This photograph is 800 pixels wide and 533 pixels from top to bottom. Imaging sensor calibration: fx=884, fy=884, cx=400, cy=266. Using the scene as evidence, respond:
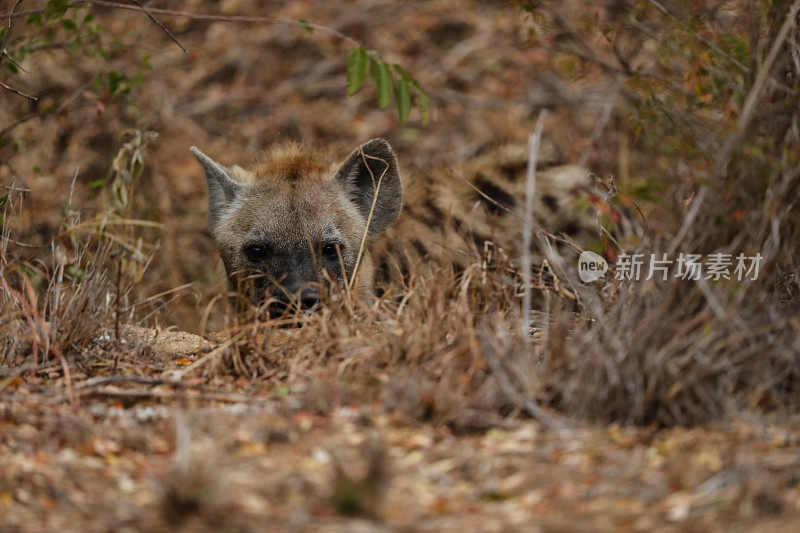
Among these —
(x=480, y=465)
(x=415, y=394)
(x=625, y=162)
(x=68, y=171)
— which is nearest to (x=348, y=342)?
(x=415, y=394)

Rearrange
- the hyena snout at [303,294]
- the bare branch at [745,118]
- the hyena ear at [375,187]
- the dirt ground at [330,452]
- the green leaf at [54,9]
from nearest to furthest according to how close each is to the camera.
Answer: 1. the dirt ground at [330,452]
2. the bare branch at [745,118]
3. the green leaf at [54,9]
4. the hyena snout at [303,294]
5. the hyena ear at [375,187]

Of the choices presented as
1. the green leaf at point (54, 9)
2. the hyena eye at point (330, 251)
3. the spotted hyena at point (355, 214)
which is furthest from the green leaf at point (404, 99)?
the green leaf at point (54, 9)

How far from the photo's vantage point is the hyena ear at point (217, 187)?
4543 mm

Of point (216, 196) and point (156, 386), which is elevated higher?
point (216, 196)

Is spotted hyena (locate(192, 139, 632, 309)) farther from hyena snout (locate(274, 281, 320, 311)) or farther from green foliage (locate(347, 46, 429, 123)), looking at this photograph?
green foliage (locate(347, 46, 429, 123))

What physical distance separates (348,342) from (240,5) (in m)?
6.92

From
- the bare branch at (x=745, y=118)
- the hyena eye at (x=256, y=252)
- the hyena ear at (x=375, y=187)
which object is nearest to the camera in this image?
the bare branch at (x=745, y=118)

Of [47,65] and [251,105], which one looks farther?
[251,105]

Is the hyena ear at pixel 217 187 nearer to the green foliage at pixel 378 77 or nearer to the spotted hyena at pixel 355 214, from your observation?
the spotted hyena at pixel 355 214

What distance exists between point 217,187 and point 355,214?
739 millimetres

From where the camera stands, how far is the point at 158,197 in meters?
7.30

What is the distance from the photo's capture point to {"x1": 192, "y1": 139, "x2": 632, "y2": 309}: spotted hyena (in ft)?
13.8

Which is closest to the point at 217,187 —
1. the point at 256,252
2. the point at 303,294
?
the point at 256,252

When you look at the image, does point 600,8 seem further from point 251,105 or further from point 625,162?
point 251,105
